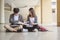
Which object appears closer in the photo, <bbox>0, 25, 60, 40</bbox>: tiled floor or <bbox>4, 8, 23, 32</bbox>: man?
<bbox>0, 25, 60, 40</bbox>: tiled floor

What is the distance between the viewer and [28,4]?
18.3m

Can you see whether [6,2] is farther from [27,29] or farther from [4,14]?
[27,29]

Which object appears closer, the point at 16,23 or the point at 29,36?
the point at 29,36

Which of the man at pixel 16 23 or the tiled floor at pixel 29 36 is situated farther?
the man at pixel 16 23

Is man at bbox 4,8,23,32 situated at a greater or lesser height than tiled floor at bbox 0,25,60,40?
greater

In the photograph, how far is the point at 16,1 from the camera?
60.3 ft

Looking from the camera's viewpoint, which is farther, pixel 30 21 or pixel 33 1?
pixel 33 1

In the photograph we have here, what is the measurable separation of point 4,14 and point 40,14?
149 inches

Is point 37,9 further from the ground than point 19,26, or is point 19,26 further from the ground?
point 37,9

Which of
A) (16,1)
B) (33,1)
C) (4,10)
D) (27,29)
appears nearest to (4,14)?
(4,10)

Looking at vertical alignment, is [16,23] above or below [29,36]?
above

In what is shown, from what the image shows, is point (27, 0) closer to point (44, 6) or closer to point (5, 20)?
point (44, 6)

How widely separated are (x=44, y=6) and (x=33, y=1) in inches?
49.0

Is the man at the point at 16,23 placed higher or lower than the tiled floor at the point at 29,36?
higher
